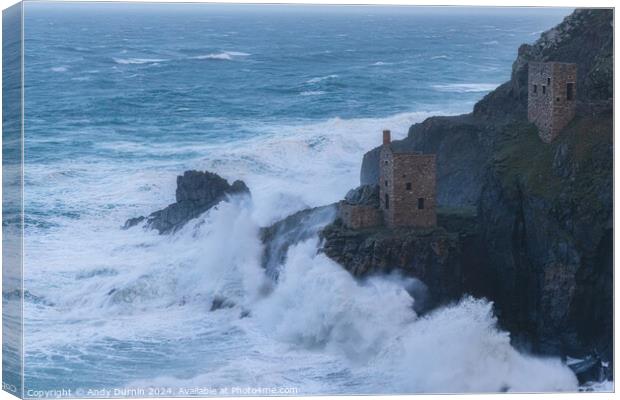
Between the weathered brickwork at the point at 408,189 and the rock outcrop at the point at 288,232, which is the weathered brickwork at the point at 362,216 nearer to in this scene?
the weathered brickwork at the point at 408,189

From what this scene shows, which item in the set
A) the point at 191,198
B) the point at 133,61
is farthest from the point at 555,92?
the point at 133,61

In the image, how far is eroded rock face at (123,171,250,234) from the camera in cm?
3659

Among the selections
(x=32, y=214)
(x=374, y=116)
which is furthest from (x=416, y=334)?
(x=32, y=214)

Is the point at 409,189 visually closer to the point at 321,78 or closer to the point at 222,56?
the point at 321,78

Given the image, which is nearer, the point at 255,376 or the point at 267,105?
the point at 255,376

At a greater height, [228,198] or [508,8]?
[508,8]

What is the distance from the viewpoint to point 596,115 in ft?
119

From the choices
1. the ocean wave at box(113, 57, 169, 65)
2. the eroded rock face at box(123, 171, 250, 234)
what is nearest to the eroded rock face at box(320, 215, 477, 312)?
the eroded rock face at box(123, 171, 250, 234)

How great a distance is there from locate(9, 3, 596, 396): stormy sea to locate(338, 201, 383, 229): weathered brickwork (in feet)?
2.20

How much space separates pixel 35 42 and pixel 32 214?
8.86 feet

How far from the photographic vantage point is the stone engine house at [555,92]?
36.7m

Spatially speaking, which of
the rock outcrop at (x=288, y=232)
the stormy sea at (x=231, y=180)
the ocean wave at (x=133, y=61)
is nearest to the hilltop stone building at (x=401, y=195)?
the rock outcrop at (x=288, y=232)

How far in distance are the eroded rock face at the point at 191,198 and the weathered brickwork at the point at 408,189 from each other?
245 centimetres

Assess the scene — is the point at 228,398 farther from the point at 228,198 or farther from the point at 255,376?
the point at 228,198
